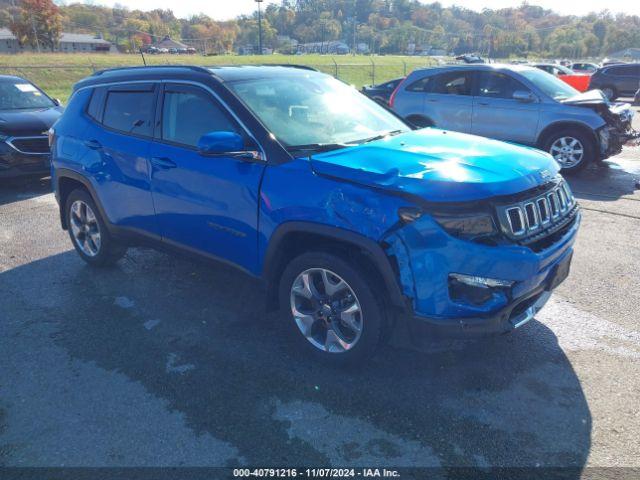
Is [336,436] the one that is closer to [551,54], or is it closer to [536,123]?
[536,123]

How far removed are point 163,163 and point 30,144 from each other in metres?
5.39

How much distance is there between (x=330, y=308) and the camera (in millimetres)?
3199

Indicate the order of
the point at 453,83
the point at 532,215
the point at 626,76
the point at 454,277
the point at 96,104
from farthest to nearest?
the point at 626,76 → the point at 453,83 → the point at 96,104 → the point at 532,215 → the point at 454,277

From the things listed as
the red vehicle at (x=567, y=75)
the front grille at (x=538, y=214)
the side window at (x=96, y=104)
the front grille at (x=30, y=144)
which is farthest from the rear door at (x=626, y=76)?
the side window at (x=96, y=104)

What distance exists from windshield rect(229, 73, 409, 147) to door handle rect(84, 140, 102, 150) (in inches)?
61.8

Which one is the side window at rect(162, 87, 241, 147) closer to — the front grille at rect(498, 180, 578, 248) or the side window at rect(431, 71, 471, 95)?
the front grille at rect(498, 180, 578, 248)

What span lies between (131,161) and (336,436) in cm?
276

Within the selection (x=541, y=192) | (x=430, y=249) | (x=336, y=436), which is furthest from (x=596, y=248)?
(x=336, y=436)

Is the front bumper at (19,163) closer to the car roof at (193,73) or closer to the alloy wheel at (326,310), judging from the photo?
the car roof at (193,73)

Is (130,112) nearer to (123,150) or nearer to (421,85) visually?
(123,150)

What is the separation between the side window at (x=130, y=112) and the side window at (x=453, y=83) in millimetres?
6518

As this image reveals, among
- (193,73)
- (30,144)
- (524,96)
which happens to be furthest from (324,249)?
(30,144)

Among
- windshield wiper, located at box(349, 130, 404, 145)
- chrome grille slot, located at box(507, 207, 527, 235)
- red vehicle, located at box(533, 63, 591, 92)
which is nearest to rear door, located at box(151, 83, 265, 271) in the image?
windshield wiper, located at box(349, 130, 404, 145)

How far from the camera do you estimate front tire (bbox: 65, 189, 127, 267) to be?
188 inches
